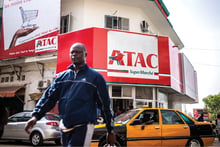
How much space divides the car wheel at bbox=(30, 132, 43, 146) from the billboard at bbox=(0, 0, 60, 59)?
6.73 m

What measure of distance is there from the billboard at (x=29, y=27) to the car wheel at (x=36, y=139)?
22.1 feet

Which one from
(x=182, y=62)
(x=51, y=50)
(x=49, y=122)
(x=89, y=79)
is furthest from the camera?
(x=182, y=62)

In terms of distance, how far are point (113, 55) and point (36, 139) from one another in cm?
622

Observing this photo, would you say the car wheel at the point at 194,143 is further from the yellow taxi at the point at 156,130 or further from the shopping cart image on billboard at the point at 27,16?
the shopping cart image on billboard at the point at 27,16

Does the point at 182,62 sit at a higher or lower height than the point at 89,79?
higher

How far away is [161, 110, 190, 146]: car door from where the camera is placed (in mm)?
6559

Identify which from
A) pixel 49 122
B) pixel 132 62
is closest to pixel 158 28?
pixel 132 62

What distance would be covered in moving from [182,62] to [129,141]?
481 inches

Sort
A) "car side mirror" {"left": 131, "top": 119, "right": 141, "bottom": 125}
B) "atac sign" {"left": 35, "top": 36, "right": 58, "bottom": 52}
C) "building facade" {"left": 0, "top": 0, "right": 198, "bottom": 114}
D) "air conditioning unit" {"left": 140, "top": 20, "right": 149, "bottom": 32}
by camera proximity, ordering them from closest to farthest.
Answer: "car side mirror" {"left": 131, "top": 119, "right": 141, "bottom": 125} < "building facade" {"left": 0, "top": 0, "right": 198, "bottom": 114} < "atac sign" {"left": 35, "top": 36, "right": 58, "bottom": 52} < "air conditioning unit" {"left": 140, "top": 20, "right": 149, "bottom": 32}

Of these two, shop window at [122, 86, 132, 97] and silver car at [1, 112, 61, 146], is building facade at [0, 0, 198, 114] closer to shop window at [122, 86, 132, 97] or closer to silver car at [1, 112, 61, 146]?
shop window at [122, 86, 132, 97]

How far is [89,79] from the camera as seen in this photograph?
8.28 ft

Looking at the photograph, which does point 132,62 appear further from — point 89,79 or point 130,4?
point 89,79

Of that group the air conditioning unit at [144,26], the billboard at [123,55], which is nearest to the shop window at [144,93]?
the billboard at [123,55]

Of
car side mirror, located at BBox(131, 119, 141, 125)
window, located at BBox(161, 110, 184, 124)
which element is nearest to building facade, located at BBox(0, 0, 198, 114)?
window, located at BBox(161, 110, 184, 124)
